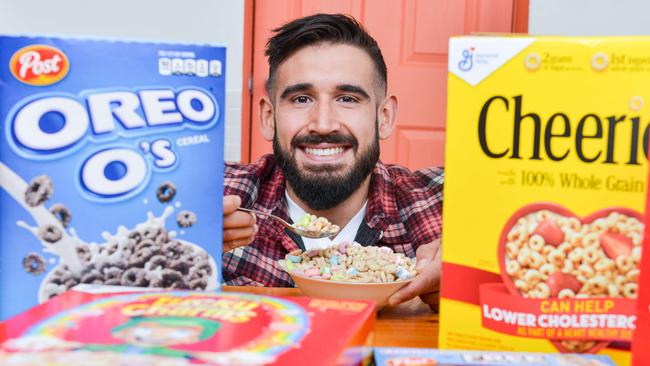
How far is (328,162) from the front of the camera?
2264 millimetres

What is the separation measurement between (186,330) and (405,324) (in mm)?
485

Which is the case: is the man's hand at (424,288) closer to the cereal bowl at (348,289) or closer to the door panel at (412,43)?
the cereal bowl at (348,289)

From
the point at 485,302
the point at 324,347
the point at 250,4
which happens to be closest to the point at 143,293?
the point at 324,347

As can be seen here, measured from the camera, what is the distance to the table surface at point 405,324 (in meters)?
0.89

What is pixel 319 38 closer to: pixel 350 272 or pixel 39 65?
pixel 350 272

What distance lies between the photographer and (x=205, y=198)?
76cm

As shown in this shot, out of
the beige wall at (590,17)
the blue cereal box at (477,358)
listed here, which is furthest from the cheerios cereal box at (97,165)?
the beige wall at (590,17)

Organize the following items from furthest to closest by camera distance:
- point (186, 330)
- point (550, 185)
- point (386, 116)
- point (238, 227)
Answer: point (386, 116) → point (238, 227) → point (550, 185) → point (186, 330)

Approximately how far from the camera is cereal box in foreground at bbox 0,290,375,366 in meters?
0.52

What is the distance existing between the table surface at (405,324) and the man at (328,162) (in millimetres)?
973

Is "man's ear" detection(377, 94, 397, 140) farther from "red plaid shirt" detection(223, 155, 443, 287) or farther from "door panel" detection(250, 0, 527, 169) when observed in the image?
"door panel" detection(250, 0, 527, 169)

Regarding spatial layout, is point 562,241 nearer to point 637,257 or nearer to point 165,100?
point 637,257

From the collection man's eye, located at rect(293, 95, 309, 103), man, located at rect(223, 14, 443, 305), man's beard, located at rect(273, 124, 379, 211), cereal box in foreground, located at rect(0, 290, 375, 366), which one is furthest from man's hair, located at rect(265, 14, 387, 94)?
cereal box in foreground, located at rect(0, 290, 375, 366)

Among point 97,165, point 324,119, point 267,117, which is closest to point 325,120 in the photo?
point 324,119
